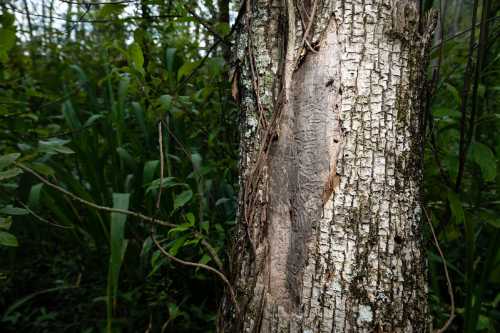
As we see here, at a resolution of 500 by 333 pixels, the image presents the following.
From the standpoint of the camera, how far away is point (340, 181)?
30.8 inches

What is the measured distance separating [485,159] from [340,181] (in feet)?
2.42

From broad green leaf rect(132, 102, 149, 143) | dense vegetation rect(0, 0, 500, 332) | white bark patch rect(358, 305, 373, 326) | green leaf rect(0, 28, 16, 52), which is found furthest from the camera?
broad green leaf rect(132, 102, 149, 143)

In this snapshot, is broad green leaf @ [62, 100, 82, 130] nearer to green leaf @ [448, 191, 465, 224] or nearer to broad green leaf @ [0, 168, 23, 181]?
broad green leaf @ [0, 168, 23, 181]

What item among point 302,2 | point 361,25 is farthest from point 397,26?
point 302,2

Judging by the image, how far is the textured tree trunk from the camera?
0.76m

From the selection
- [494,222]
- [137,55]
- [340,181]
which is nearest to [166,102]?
[137,55]

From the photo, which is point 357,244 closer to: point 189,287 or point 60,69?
point 189,287

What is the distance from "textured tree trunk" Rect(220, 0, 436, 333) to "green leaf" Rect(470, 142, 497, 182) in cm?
52

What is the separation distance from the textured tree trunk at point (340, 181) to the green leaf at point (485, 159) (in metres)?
0.52

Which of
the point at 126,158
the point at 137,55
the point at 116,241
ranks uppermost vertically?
the point at 137,55

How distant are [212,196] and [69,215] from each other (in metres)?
0.70

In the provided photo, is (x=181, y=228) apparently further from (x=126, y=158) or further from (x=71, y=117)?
(x=71, y=117)

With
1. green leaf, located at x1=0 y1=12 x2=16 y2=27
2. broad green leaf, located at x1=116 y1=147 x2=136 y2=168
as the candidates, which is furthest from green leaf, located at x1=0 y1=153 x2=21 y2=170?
broad green leaf, located at x1=116 y1=147 x2=136 y2=168

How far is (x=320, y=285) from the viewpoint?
2.51ft
